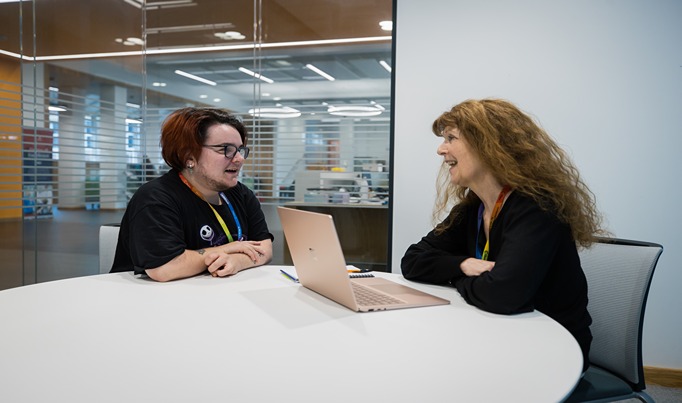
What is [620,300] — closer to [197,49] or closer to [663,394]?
[663,394]

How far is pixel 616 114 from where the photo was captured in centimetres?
280

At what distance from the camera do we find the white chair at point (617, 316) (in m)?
1.46

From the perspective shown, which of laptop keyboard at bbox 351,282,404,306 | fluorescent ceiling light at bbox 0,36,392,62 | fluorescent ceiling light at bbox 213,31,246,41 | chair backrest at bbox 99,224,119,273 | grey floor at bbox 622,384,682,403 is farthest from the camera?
fluorescent ceiling light at bbox 213,31,246,41

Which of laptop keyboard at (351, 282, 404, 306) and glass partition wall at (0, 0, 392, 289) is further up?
glass partition wall at (0, 0, 392, 289)

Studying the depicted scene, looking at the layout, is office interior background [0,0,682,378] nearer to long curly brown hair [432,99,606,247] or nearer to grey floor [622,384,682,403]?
grey floor [622,384,682,403]

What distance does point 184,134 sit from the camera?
6.68 ft

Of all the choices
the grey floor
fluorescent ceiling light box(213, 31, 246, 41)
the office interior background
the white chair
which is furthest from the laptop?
fluorescent ceiling light box(213, 31, 246, 41)

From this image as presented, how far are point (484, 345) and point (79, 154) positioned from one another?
13.7ft

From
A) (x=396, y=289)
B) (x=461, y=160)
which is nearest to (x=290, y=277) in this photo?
(x=396, y=289)

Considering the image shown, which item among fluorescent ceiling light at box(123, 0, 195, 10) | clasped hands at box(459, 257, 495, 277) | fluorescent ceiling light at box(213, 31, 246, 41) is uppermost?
fluorescent ceiling light at box(123, 0, 195, 10)

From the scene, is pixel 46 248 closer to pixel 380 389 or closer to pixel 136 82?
pixel 136 82

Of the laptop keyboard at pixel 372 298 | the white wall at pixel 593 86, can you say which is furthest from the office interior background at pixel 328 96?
the laptop keyboard at pixel 372 298

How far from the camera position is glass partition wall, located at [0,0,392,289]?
3588 mm

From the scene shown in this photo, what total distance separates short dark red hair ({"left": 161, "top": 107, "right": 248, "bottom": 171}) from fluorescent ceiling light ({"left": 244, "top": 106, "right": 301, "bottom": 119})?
65.3 inches
